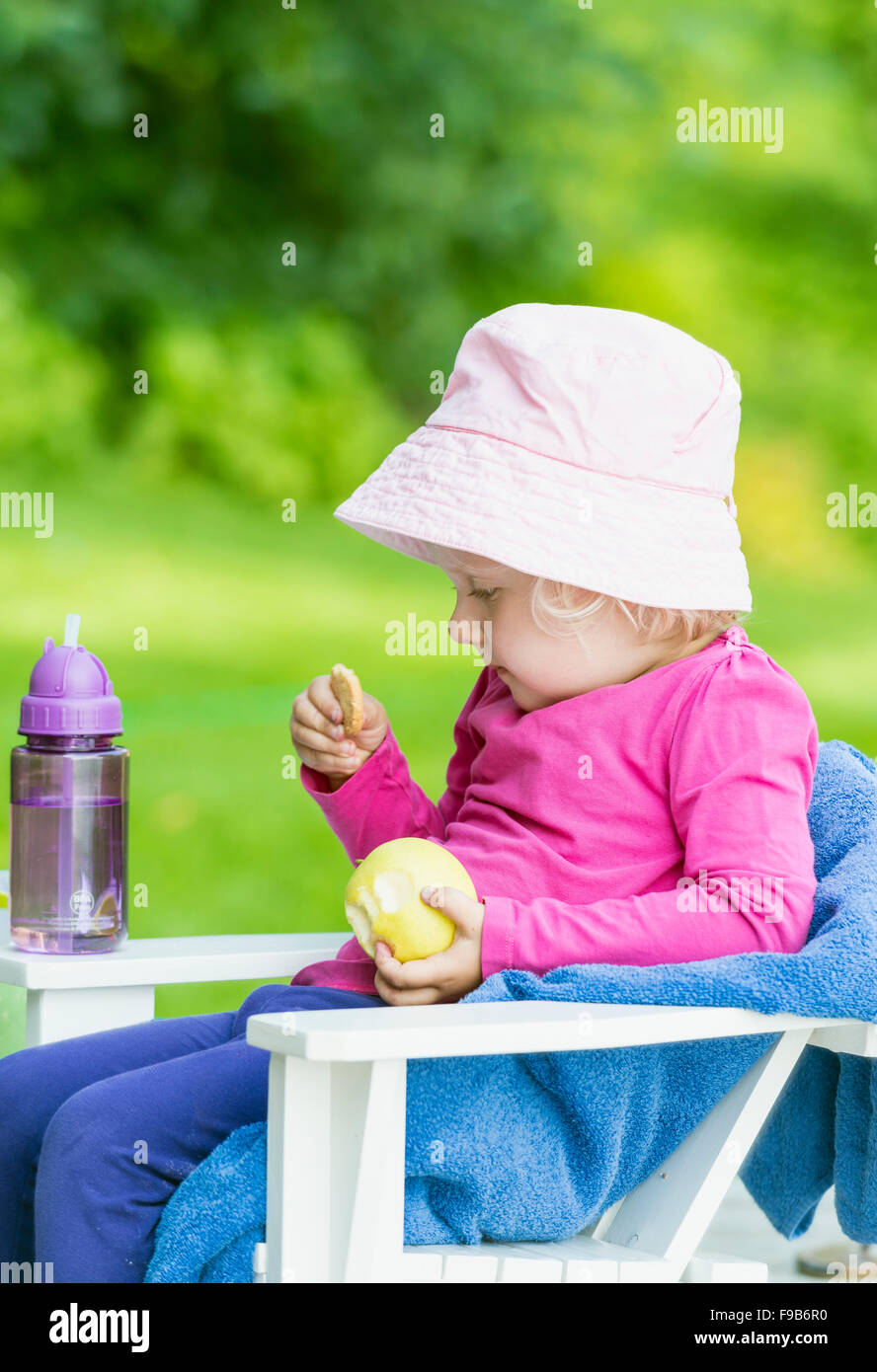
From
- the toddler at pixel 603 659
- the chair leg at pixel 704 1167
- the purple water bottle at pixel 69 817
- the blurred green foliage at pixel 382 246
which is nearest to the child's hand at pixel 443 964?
the toddler at pixel 603 659

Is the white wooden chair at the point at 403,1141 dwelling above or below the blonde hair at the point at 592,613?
below

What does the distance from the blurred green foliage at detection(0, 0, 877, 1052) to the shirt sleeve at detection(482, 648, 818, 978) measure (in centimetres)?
352

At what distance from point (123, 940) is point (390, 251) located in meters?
4.14

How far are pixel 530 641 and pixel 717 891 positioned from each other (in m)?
0.26

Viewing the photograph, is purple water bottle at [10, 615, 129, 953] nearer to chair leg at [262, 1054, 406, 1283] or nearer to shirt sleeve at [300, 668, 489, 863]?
shirt sleeve at [300, 668, 489, 863]

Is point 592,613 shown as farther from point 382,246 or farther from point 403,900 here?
point 382,246

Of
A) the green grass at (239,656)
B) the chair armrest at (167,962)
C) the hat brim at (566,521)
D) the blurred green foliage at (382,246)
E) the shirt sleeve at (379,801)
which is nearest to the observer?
the hat brim at (566,521)

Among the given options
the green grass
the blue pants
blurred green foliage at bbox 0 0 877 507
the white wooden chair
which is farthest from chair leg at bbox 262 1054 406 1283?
blurred green foliage at bbox 0 0 877 507

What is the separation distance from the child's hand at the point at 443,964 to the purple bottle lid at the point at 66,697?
345 mm

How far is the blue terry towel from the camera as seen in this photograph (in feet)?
3.68

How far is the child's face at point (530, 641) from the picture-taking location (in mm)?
1329

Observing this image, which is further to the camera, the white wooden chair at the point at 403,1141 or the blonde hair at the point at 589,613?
the blonde hair at the point at 589,613

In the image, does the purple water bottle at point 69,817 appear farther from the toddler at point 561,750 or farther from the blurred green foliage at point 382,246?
the blurred green foliage at point 382,246
